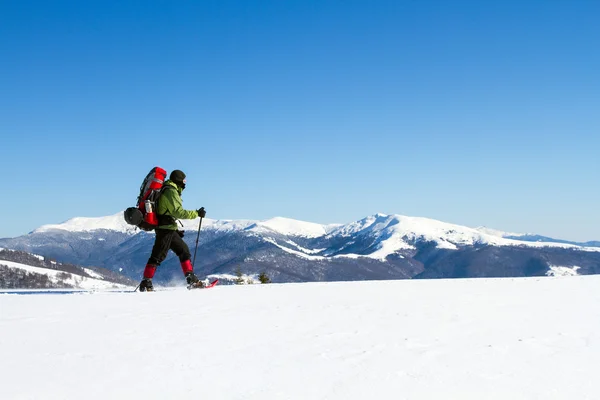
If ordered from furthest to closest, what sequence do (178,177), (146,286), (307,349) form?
1. (178,177)
2. (146,286)
3. (307,349)

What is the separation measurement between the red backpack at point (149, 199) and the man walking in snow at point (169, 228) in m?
0.12

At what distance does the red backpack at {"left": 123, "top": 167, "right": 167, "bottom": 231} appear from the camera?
10648 millimetres

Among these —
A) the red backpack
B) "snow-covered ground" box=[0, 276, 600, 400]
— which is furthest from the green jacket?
"snow-covered ground" box=[0, 276, 600, 400]

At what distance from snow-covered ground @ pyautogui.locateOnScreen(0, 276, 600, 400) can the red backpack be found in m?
2.71

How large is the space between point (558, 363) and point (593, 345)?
2.97ft

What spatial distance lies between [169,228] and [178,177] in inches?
48.0

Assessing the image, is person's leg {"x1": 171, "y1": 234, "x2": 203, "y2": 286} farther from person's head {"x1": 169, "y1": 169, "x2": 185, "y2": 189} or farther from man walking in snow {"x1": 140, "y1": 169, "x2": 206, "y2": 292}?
person's head {"x1": 169, "y1": 169, "x2": 185, "y2": 189}

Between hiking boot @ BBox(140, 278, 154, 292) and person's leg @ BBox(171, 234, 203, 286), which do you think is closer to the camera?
hiking boot @ BBox(140, 278, 154, 292)

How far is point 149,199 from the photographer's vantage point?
10859mm

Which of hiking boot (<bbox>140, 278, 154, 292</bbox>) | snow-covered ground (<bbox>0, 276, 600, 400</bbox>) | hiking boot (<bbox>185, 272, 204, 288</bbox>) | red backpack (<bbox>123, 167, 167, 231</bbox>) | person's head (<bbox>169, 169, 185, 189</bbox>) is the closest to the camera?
snow-covered ground (<bbox>0, 276, 600, 400</bbox>)

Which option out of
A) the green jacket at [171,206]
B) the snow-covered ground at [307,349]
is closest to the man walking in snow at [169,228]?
the green jacket at [171,206]

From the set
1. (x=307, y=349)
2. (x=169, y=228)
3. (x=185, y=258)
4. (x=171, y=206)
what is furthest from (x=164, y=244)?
(x=307, y=349)

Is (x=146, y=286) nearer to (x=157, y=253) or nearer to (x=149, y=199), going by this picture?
(x=157, y=253)

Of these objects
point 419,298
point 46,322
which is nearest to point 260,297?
point 419,298
